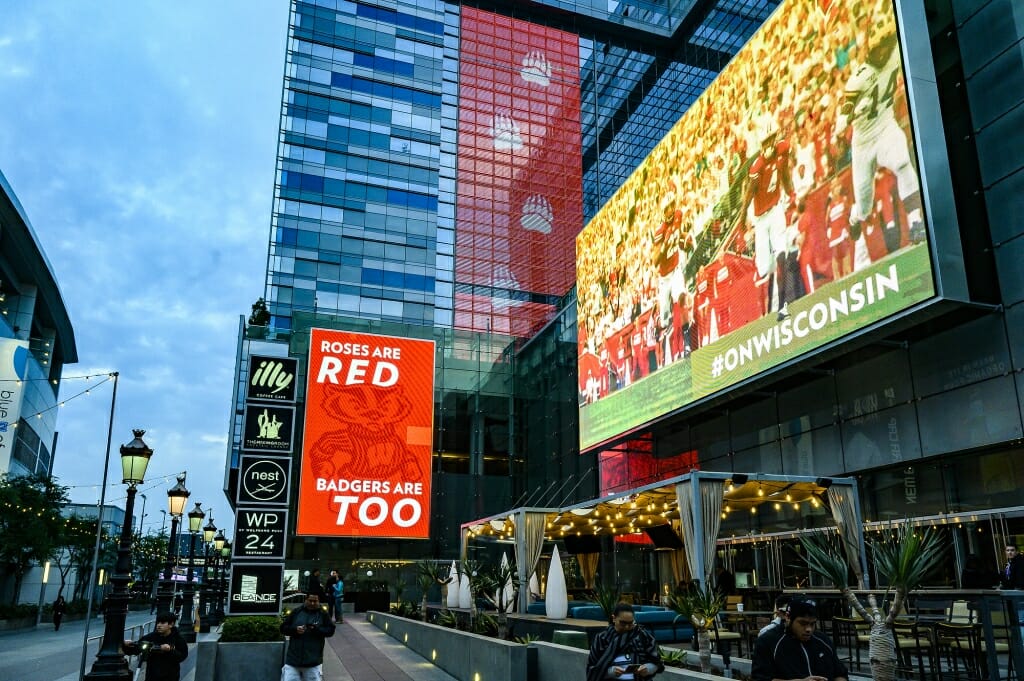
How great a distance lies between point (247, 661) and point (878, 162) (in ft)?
49.0

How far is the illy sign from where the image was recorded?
15.7m

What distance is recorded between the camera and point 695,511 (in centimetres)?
1545

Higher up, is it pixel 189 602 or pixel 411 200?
pixel 411 200

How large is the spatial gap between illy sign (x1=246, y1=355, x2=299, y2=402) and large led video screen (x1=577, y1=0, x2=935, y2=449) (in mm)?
10761

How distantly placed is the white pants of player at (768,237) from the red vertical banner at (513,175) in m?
36.3

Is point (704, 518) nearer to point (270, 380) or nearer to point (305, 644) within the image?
point (305, 644)

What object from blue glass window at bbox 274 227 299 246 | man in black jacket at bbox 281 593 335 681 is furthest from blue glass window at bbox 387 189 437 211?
man in black jacket at bbox 281 593 335 681

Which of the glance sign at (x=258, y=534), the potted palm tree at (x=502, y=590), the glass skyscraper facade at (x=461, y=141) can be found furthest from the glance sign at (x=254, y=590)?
the glass skyscraper facade at (x=461, y=141)

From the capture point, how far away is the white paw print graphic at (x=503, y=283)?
56500 mm

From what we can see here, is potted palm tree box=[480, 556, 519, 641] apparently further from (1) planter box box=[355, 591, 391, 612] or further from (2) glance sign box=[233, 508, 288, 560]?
(1) planter box box=[355, 591, 391, 612]

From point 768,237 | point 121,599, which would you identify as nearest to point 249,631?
point 121,599

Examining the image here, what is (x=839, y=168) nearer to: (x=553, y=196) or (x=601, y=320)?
(x=601, y=320)

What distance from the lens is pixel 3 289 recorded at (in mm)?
52688

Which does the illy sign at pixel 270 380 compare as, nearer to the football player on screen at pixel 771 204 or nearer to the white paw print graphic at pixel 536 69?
the football player on screen at pixel 771 204
